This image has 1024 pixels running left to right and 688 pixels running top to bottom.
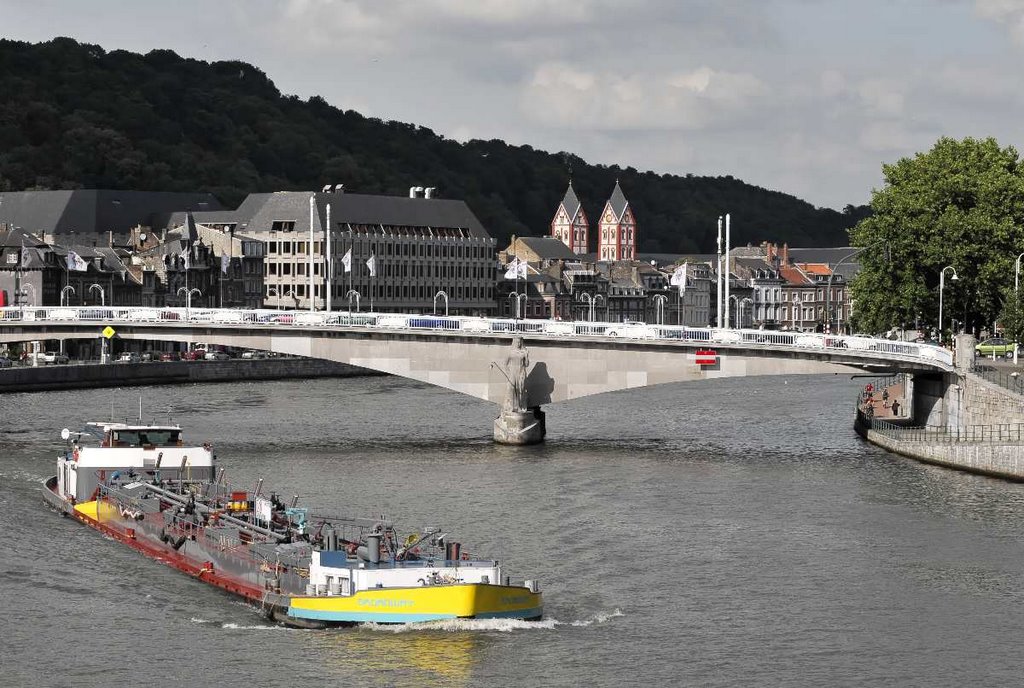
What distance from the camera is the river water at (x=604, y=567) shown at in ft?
185

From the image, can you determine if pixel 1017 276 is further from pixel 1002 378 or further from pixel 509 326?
pixel 509 326

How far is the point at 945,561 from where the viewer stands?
235ft

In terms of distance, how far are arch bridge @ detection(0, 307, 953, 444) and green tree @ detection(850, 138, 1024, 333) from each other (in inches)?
1249

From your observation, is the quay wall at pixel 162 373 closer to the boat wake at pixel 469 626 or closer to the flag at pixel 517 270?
the flag at pixel 517 270

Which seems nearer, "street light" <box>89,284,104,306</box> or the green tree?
the green tree

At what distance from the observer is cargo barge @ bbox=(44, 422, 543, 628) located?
59719 mm

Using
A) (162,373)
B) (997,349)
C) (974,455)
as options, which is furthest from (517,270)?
(974,455)

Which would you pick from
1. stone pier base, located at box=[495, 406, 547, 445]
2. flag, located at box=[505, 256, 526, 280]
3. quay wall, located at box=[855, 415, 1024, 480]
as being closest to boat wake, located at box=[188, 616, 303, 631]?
quay wall, located at box=[855, 415, 1024, 480]

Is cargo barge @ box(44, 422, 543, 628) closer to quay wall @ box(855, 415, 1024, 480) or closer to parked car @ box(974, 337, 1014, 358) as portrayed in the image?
quay wall @ box(855, 415, 1024, 480)

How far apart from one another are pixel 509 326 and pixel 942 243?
4107 cm

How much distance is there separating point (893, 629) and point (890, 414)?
64.1 meters

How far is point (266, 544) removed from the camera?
67250 mm

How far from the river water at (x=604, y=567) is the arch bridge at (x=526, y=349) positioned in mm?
3777

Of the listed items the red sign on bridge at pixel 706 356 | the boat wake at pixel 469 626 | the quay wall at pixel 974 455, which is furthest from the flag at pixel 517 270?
the boat wake at pixel 469 626
